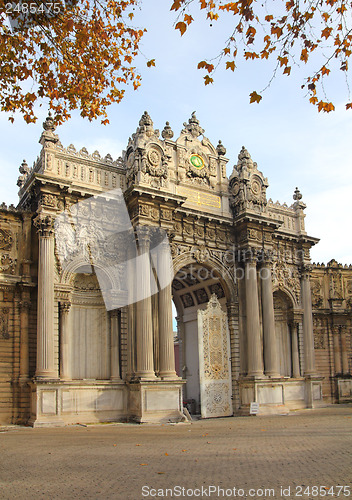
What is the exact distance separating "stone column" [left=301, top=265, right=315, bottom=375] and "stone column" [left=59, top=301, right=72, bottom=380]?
1414 centimetres

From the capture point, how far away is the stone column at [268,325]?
2659 centimetres

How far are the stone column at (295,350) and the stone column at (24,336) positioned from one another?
50.2 ft

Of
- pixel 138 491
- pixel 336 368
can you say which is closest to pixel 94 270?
pixel 138 491

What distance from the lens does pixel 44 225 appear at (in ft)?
69.1

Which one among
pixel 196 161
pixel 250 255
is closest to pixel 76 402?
pixel 250 255

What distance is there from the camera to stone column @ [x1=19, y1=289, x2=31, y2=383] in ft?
67.2

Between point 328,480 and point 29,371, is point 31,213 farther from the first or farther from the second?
point 328,480

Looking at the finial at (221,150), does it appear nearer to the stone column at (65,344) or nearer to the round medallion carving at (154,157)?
the round medallion carving at (154,157)

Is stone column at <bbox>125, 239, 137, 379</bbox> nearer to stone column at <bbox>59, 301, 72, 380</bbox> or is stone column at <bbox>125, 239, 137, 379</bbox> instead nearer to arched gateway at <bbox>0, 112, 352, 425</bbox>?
arched gateway at <bbox>0, 112, 352, 425</bbox>

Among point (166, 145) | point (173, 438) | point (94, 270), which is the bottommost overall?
point (173, 438)

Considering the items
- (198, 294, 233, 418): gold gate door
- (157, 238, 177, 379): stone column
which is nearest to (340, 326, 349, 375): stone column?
(198, 294, 233, 418): gold gate door

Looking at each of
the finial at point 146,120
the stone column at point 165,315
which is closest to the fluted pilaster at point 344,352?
the stone column at point 165,315

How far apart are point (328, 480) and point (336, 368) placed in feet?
87.5

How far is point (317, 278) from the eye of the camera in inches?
1377
